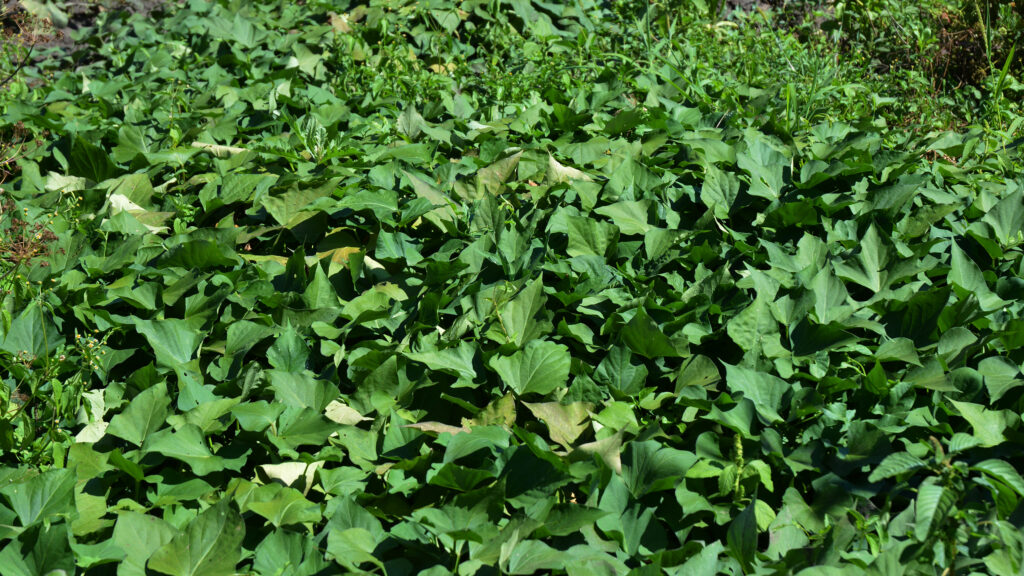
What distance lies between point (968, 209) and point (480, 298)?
162 centimetres

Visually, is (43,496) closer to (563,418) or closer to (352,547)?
(352,547)

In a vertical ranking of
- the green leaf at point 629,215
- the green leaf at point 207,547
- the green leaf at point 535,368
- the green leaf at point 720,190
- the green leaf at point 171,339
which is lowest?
the green leaf at point 171,339

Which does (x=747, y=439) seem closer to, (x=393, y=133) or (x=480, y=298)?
(x=480, y=298)

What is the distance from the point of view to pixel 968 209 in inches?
112

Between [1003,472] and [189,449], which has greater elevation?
[1003,472]

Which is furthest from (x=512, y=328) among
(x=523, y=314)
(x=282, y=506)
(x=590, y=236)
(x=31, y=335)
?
(x=31, y=335)

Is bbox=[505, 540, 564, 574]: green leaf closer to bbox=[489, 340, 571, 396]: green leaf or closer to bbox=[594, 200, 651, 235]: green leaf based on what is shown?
bbox=[489, 340, 571, 396]: green leaf

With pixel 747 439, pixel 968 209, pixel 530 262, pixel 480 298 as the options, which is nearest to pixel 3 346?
pixel 480 298

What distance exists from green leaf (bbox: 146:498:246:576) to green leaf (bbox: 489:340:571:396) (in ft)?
2.30

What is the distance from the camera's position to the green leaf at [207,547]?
5.70 ft

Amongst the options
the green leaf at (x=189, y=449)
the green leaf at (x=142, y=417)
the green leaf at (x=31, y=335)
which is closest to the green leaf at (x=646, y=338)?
the green leaf at (x=189, y=449)

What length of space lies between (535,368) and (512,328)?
0.67ft

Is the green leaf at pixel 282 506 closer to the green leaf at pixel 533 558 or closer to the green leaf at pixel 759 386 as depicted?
the green leaf at pixel 533 558

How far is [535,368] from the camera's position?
7.22ft
